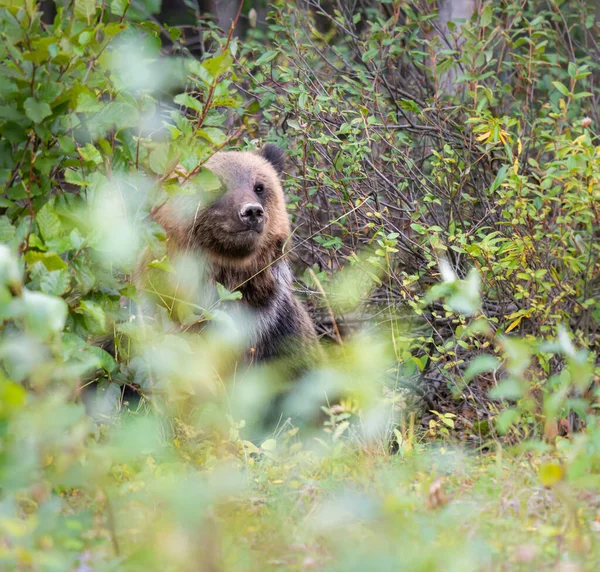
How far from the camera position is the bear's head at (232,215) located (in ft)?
16.3

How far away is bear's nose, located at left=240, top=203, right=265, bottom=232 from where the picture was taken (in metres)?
4.86

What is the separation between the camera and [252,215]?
4895mm

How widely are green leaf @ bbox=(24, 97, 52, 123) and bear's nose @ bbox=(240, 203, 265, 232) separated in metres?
1.90

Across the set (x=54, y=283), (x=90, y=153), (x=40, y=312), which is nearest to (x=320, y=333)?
(x=90, y=153)

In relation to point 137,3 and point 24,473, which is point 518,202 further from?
point 137,3

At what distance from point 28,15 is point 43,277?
99 cm

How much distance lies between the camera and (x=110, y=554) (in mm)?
2168

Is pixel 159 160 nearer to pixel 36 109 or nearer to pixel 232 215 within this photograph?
pixel 36 109

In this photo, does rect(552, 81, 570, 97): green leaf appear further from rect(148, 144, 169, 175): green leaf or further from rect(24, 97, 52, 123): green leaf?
rect(24, 97, 52, 123): green leaf

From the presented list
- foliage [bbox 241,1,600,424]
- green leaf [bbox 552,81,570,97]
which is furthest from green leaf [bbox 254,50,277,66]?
green leaf [bbox 552,81,570,97]

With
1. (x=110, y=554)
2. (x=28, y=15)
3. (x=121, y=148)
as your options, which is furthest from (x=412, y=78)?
(x=110, y=554)

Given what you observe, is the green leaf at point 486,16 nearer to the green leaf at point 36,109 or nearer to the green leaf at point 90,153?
the green leaf at point 90,153

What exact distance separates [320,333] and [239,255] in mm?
1423

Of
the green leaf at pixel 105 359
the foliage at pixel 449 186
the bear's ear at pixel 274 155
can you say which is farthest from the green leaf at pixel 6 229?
the bear's ear at pixel 274 155
